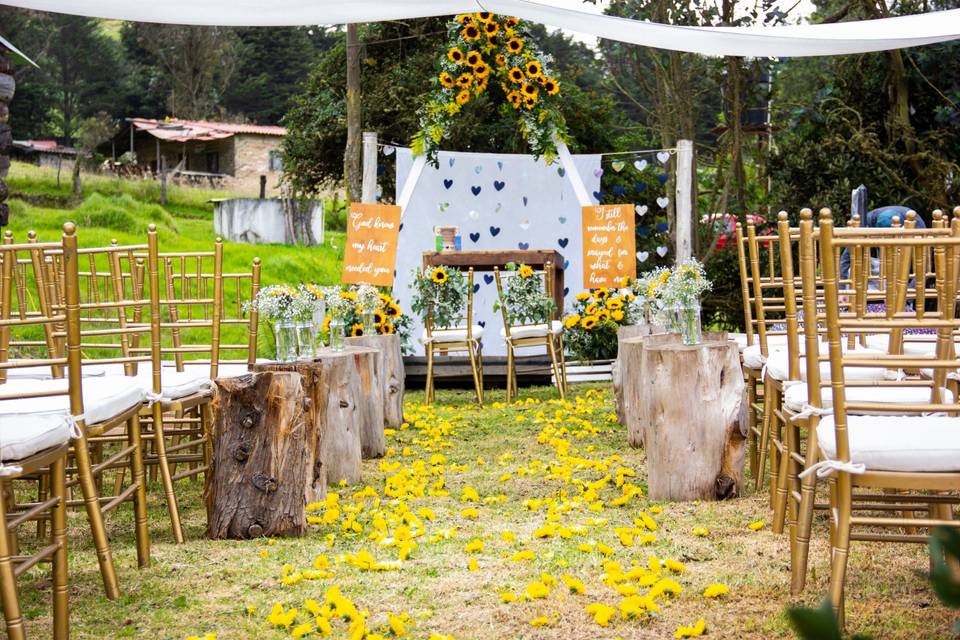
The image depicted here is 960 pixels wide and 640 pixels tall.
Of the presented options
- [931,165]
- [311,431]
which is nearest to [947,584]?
[311,431]

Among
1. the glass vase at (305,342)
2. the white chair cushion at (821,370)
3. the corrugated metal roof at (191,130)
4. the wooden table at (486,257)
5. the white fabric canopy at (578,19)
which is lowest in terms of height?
the white chair cushion at (821,370)

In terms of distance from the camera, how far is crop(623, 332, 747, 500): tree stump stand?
397 cm

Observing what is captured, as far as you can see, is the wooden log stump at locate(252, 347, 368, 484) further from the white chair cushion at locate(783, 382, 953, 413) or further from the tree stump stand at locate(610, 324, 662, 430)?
the white chair cushion at locate(783, 382, 953, 413)

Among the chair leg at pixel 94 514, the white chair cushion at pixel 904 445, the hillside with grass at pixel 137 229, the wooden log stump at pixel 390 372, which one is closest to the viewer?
the white chair cushion at pixel 904 445

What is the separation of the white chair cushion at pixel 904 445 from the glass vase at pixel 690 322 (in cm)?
176

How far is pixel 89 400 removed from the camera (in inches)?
110

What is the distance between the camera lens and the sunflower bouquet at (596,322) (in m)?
8.16

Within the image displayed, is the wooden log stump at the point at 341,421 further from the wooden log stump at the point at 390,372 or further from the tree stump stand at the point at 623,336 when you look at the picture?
the tree stump stand at the point at 623,336

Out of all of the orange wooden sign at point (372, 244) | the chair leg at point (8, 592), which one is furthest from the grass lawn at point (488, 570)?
the orange wooden sign at point (372, 244)

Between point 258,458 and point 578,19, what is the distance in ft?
9.03

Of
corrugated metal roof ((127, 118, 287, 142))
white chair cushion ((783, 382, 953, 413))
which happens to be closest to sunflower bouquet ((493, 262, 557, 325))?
white chair cushion ((783, 382, 953, 413))

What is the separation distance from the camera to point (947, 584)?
20.6 inches

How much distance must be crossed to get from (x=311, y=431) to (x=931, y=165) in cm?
699

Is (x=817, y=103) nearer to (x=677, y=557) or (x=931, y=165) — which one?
(x=931, y=165)
